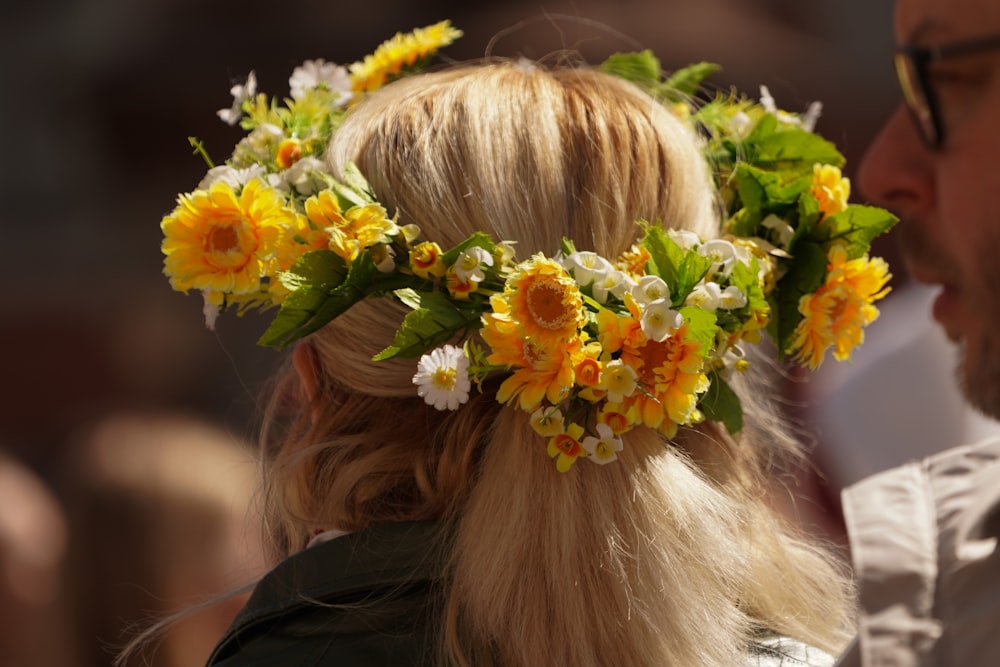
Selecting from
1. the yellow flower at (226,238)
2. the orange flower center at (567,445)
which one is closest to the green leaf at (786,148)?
the orange flower center at (567,445)

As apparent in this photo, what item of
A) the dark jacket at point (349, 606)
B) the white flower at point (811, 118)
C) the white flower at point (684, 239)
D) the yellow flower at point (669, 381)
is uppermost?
the white flower at point (684, 239)

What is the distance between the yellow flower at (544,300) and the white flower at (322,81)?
638 millimetres

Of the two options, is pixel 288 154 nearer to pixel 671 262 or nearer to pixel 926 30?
pixel 671 262

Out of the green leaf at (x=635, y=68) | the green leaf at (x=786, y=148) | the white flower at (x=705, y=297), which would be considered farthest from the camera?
the green leaf at (x=635, y=68)

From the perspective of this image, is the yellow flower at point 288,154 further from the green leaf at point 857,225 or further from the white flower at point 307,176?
the green leaf at point 857,225

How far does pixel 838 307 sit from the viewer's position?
1.74 meters

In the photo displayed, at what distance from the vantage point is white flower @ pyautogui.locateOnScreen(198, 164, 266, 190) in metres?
1.67

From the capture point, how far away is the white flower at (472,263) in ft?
4.91

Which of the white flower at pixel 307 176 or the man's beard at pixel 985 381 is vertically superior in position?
the man's beard at pixel 985 381

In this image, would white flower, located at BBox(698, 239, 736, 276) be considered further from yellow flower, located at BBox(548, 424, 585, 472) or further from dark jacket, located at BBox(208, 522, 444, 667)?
dark jacket, located at BBox(208, 522, 444, 667)

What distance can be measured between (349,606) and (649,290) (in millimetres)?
546

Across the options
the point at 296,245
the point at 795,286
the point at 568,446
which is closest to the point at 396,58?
the point at 296,245

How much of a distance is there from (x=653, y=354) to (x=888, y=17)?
5.29 metres

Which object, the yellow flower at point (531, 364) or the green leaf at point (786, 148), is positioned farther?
the green leaf at point (786, 148)
